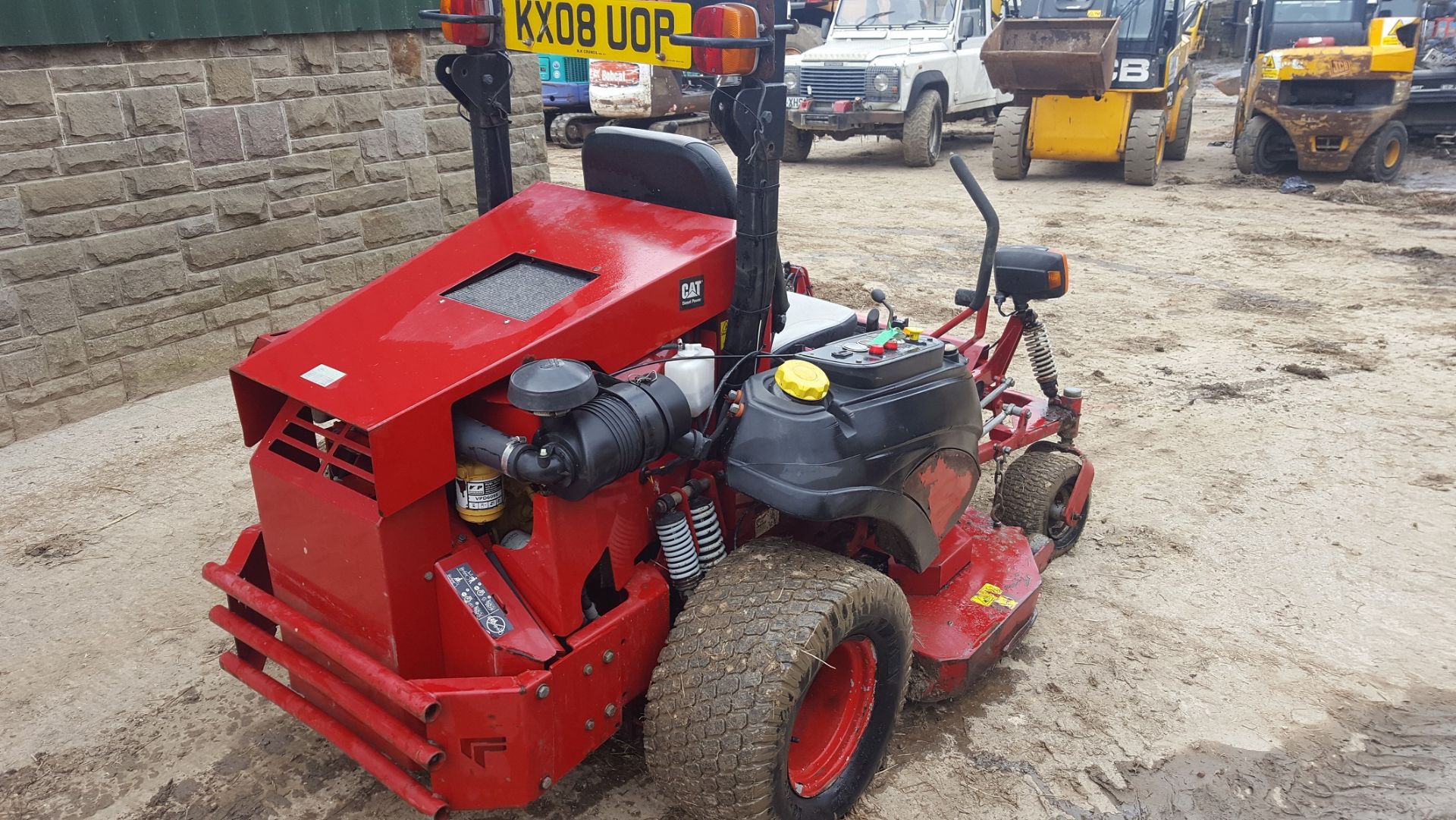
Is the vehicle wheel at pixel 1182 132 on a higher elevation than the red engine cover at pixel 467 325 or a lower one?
lower

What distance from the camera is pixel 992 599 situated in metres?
3.48

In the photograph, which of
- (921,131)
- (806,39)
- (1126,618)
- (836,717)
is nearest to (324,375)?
(836,717)

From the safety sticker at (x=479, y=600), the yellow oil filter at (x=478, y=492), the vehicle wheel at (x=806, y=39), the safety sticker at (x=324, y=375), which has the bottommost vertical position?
the safety sticker at (x=479, y=600)

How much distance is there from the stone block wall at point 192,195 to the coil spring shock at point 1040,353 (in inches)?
170

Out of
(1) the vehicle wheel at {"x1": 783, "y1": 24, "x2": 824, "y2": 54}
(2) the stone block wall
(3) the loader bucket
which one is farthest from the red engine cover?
(1) the vehicle wheel at {"x1": 783, "y1": 24, "x2": 824, "y2": 54}

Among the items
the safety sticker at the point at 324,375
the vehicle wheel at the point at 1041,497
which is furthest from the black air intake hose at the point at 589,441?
the vehicle wheel at the point at 1041,497

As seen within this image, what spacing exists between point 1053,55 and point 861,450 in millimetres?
10231

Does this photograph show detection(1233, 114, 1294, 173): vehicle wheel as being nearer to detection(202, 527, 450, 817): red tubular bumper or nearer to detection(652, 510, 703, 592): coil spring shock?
detection(652, 510, 703, 592): coil spring shock

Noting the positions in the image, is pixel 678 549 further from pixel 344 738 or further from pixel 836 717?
pixel 344 738

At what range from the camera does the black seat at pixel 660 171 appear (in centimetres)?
323

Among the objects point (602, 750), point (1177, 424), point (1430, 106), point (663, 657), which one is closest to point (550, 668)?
point (663, 657)

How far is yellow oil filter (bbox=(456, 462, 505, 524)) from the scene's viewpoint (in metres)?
2.56

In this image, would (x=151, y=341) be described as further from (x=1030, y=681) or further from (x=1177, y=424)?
(x=1177, y=424)

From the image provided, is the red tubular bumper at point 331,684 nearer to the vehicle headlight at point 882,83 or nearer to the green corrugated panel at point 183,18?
the green corrugated panel at point 183,18
